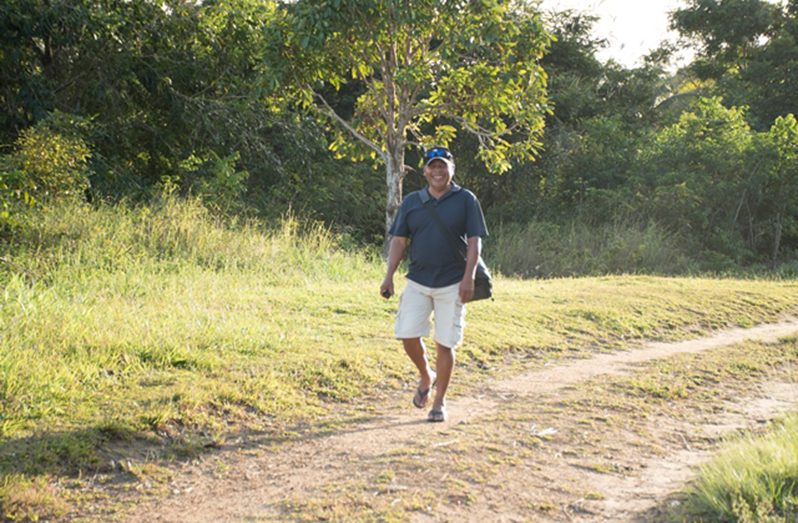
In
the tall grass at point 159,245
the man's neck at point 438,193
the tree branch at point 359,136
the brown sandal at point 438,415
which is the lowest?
the brown sandal at point 438,415

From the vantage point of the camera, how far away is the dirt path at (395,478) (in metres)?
4.53

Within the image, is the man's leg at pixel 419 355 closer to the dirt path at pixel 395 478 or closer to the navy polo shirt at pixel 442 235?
the dirt path at pixel 395 478

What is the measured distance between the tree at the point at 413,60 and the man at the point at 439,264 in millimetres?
8232

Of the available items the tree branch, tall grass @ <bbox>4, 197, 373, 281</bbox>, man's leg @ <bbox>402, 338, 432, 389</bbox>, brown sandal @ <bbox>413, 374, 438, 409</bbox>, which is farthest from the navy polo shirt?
the tree branch

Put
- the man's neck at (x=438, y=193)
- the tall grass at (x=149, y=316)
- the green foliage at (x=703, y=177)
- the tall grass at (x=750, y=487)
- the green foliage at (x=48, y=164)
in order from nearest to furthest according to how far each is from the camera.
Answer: the tall grass at (x=750, y=487), the tall grass at (x=149, y=316), the man's neck at (x=438, y=193), the green foliage at (x=48, y=164), the green foliage at (x=703, y=177)

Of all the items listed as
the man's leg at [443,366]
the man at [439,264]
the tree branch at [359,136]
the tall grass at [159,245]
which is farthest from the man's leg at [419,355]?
the tree branch at [359,136]

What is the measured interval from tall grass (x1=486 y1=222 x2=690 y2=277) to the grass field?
148 inches

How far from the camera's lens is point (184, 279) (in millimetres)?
10438

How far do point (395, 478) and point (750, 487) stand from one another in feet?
6.46

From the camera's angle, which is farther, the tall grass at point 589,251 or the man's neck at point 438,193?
the tall grass at point 589,251

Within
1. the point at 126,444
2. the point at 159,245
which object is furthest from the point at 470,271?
the point at 159,245

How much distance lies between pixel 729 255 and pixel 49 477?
19506 mm

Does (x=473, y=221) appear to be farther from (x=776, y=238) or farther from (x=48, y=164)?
(x=776, y=238)

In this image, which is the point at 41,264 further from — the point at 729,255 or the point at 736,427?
the point at 729,255
